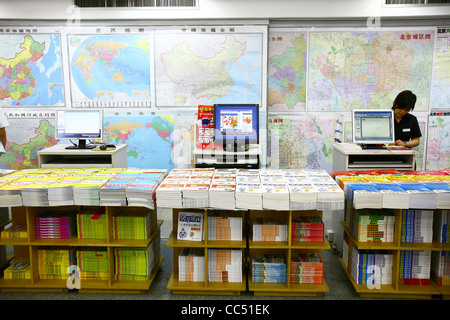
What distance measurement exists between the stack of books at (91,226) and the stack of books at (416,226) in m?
2.42

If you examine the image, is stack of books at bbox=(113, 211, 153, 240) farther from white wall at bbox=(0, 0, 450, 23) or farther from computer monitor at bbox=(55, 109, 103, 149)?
white wall at bbox=(0, 0, 450, 23)

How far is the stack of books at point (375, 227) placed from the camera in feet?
9.83

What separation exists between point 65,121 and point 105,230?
84.7 inches

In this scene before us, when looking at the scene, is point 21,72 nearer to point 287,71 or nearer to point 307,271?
point 287,71

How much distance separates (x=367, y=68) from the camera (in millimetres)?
5672

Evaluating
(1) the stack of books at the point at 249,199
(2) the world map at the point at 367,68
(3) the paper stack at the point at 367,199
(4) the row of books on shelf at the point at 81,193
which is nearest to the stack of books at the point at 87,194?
(4) the row of books on shelf at the point at 81,193

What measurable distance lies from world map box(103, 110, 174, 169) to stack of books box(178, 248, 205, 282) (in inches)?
115

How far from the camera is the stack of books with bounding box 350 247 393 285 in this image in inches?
119

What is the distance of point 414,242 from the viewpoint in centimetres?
304

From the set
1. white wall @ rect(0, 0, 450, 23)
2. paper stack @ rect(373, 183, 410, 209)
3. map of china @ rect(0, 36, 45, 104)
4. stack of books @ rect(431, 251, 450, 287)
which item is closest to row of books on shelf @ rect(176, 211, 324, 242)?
paper stack @ rect(373, 183, 410, 209)

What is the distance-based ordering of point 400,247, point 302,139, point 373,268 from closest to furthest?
point 400,247, point 373,268, point 302,139

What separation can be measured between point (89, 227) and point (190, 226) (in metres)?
0.85

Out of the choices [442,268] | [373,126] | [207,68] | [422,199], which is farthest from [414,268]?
[207,68]

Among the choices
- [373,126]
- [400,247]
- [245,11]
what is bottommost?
[400,247]
